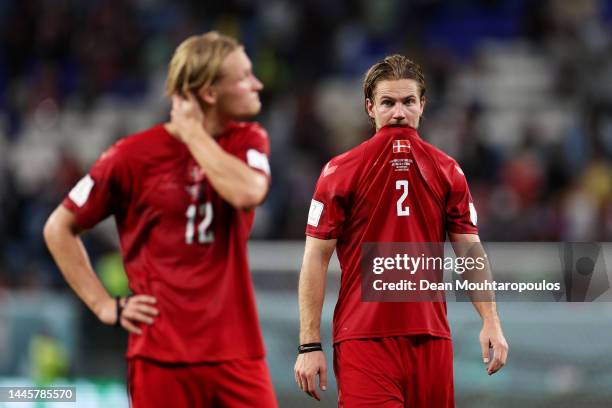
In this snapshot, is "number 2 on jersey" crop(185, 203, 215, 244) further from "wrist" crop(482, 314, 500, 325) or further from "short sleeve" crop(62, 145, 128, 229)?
"wrist" crop(482, 314, 500, 325)

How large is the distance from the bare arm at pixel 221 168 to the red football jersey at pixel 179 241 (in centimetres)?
10

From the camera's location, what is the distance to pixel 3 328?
26.5ft

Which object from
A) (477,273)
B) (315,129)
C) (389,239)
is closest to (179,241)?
(389,239)

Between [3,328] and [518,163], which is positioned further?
[518,163]

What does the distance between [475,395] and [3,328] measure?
3608mm

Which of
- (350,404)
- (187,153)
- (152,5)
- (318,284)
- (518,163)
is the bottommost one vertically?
(350,404)

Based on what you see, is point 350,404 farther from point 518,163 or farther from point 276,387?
point 518,163

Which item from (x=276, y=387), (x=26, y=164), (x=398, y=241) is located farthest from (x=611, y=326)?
(x=26, y=164)

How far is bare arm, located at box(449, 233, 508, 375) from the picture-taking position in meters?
3.90

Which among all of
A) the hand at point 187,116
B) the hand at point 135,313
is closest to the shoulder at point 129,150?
the hand at point 187,116

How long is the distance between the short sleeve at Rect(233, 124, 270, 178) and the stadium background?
2661 mm

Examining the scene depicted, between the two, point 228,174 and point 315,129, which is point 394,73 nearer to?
point 228,174

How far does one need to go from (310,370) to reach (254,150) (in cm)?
82

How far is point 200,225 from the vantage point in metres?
3.73
